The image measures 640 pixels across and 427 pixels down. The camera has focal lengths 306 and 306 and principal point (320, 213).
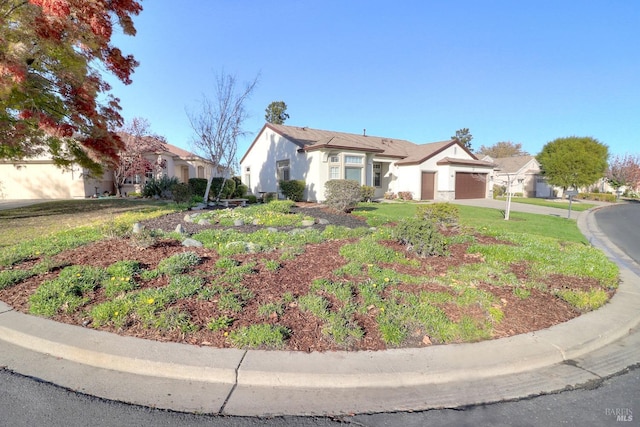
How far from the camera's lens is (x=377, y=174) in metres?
23.6

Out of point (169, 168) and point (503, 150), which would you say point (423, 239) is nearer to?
point (169, 168)

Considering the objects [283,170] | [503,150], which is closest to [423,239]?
[283,170]

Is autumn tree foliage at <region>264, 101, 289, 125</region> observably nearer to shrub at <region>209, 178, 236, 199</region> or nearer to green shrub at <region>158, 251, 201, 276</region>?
shrub at <region>209, 178, 236, 199</region>

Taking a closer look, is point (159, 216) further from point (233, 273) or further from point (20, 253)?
point (233, 273)

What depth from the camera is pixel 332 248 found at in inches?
235

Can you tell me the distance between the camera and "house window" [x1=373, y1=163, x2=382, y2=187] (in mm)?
23422

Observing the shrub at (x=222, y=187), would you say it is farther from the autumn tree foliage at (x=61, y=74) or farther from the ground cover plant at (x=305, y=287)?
the ground cover plant at (x=305, y=287)

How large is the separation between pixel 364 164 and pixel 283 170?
5.70 metres

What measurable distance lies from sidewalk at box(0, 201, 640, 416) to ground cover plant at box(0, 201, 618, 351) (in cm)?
21

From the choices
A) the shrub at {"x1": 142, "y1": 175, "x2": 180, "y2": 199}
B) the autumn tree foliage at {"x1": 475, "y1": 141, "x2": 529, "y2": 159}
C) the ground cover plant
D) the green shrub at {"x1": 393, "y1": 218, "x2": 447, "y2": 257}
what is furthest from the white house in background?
the autumn tree foliage at {"x1": 475, "y1": 141, "x2": 529, "y2": 159}

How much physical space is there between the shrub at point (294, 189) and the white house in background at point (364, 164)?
47 cm

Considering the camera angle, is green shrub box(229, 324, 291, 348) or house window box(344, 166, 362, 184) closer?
green shrub box(229, 324, 291, 348)

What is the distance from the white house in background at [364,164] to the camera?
18469 millimetres

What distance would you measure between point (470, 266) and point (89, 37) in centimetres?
1020
